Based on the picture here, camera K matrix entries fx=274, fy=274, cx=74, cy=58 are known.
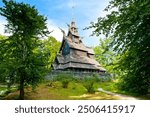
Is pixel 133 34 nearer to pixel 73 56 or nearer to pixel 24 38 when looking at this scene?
pixel 24 38

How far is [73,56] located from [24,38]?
21495 millimetres

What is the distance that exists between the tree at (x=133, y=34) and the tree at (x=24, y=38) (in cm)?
459

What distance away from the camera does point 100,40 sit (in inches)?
2611

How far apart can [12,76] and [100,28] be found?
715cm

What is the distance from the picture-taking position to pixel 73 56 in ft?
138

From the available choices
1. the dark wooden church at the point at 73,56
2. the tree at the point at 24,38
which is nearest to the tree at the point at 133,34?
the tree at the point at 24,38

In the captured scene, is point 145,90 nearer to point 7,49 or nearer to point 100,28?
point 100,28

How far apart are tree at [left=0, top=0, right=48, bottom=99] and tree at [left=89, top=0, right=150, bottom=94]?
181 inches

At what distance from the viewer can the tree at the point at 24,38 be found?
1947 centimetres

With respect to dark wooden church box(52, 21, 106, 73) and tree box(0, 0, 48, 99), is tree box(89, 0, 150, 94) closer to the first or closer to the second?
tree box(0, 0, 48, 99)

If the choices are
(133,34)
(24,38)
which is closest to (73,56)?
(24,38)

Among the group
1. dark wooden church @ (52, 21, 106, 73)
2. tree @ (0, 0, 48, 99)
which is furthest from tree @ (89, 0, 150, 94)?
dark wooden church @ (52, 21, 106, 73)

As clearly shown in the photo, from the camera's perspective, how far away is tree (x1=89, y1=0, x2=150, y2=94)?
16422mm

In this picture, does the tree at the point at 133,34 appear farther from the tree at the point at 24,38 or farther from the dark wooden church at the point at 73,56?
the dark wooden church at the point at 73,56
